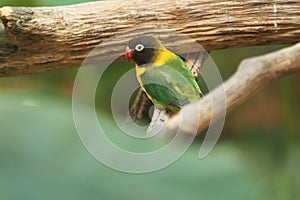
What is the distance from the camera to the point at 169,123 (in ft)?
1.24

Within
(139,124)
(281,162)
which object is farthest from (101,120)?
(281,162)

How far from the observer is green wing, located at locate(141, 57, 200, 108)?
388mm

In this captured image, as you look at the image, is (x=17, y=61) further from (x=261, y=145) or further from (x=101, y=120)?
(x=261, y=145)

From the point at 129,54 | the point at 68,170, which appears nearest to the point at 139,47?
the point at 129,54

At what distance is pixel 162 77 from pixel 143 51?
0.02 metres

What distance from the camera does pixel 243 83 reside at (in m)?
0.43

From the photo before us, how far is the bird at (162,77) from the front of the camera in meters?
0.39

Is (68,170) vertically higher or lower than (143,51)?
lower

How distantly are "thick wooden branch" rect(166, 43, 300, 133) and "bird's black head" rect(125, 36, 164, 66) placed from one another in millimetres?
42

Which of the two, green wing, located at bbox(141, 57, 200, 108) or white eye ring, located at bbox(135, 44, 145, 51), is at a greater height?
white eye ring, located at bbox(135, 44, 145, 51)

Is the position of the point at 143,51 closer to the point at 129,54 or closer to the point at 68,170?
the point at 129,54

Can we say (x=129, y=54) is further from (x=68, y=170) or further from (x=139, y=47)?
(x=68, y=170)

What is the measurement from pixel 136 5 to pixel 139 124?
127 mm

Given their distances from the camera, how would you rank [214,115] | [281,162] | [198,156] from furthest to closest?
→ [281,162]
[198,156]
[214,115]
